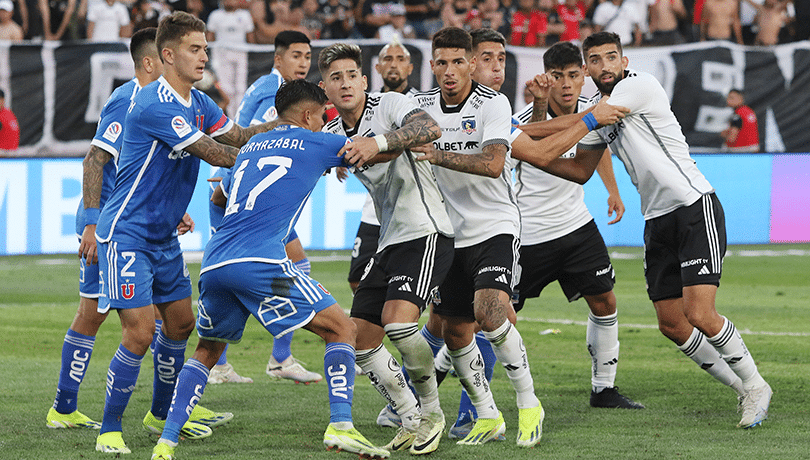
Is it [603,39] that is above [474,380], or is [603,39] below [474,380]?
above

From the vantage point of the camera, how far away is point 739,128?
58.6 ft

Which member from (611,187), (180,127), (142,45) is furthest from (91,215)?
(611,187)

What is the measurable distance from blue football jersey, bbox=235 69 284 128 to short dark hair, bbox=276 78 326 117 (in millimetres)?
2315

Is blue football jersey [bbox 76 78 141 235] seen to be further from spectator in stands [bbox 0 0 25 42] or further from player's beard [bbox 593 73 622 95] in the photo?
spectator in stands [bbox 0 0 25 42]

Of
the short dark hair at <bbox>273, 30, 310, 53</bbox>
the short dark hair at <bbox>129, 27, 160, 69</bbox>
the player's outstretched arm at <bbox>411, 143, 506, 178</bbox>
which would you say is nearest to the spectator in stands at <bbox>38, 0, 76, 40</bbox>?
the short dark hair at <bbox>273, 30, 310, 53</bbox>

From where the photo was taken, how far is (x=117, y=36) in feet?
57.7

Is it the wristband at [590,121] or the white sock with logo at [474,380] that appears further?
the wristband at [590,121]

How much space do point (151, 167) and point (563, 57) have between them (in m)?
2.84

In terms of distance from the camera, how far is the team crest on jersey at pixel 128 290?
5.32m

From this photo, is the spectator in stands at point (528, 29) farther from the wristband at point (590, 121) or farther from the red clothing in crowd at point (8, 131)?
the wristband at point (590, 121)

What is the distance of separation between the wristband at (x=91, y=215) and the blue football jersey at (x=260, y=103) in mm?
1940

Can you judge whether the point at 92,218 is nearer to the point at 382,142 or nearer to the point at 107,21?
the point at 382,142

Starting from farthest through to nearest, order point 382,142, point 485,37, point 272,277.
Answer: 1. point 485,37
2. point 382,142
3. point 272,277

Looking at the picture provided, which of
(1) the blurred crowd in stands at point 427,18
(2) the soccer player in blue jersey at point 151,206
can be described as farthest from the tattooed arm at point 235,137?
(1) the blurred crowd in stands at point 427,18
